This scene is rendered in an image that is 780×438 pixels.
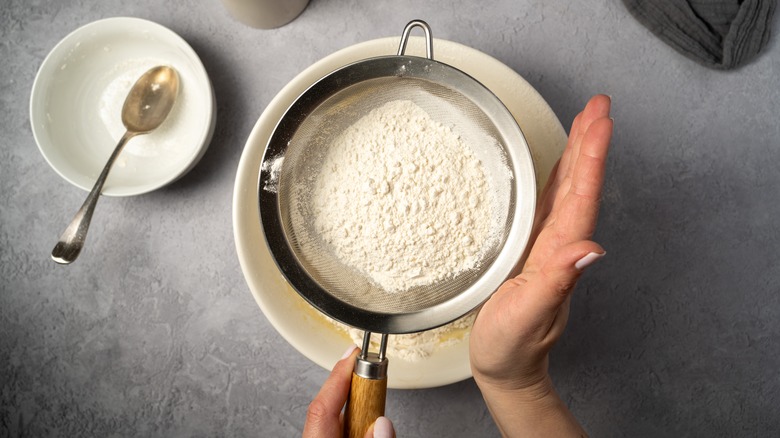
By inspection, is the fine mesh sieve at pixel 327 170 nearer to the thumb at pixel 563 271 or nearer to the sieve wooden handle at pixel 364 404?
the sieve wooden handle at pixel 364 404

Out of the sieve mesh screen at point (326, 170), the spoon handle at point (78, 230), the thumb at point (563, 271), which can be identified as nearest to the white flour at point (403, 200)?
the sieve mesh screen at point (326, 170)

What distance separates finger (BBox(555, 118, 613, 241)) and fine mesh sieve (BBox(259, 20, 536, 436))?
128mm

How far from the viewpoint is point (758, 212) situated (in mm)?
1106

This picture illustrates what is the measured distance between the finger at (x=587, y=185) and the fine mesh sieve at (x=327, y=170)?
0.42ft

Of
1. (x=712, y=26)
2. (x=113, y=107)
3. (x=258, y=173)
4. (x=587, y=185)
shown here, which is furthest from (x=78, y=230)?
(x=712, y=26)

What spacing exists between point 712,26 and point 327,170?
2.97 ft

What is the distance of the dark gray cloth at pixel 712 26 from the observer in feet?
3.54

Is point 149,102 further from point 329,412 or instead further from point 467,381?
point 467,381

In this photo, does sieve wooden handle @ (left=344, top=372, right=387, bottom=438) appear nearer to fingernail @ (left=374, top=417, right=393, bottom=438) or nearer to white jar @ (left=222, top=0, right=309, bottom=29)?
fingernail @ (left=374, top=417, right=393, bottom=438)

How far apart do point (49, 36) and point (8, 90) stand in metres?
0.16

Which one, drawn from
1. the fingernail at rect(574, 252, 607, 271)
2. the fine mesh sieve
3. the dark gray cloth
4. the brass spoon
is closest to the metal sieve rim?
the fine mesh sieve

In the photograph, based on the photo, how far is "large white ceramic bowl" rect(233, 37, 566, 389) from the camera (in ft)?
3.13

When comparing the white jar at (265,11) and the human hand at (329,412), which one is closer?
the human hand at (329,412)

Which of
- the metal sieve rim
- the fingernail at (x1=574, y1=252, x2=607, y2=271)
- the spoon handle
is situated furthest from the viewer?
the spoon handle
